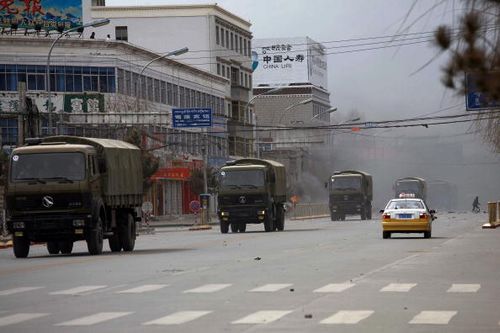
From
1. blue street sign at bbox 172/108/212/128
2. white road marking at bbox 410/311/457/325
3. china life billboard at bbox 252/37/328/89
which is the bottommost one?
white road marking at bbox 410/311/457/325

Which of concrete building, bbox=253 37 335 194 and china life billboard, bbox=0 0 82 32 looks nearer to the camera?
china life billboard, bbox=0 0 82 32

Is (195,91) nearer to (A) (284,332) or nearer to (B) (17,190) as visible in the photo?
(B) (17,190)

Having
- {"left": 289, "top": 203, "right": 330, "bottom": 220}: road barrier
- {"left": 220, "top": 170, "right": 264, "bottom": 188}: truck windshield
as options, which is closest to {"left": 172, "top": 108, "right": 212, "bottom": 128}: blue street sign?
{"left": 289, "top": 203, "right": 330, "bottom": 220}: road barrier

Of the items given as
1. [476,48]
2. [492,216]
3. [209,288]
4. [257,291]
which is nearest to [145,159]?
[492,216]

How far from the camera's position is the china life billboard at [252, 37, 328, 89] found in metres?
173

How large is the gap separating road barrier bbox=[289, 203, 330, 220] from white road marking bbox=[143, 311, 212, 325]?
78048 mm

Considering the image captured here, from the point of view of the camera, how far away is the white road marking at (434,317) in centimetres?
1496

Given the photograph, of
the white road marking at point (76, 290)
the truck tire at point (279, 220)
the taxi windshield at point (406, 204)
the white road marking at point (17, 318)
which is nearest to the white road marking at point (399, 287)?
the white road marking at point (76, 290)

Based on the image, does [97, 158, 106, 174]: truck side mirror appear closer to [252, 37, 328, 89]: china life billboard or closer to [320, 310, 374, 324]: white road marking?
[320, 310, 374, 324]: white road marking

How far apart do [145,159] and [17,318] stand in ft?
217

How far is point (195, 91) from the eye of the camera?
4215 inches

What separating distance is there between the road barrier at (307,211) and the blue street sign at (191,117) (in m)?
18.2

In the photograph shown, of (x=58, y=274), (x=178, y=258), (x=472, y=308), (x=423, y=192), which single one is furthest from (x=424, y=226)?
(x=423, y=192)

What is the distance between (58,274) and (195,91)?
269ft
